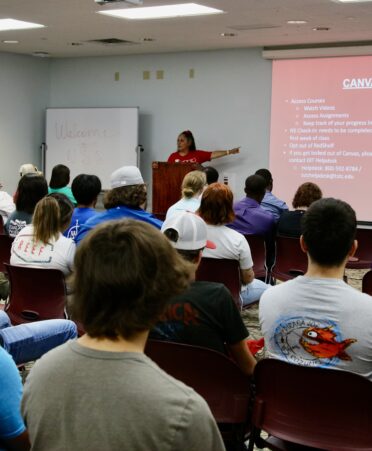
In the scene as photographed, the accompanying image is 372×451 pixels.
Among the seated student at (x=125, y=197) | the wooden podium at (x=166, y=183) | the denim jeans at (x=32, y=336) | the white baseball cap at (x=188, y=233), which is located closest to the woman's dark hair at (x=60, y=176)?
the seated student at (x=125, y=197)

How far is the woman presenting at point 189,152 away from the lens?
9656 mm

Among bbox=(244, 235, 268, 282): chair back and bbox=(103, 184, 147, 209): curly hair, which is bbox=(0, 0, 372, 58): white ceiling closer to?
bbox=(244, 235, 268, 282): chair back

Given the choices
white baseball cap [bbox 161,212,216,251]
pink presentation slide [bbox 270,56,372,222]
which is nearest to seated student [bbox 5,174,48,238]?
white baseball cap [bbox 161,212,216,251]

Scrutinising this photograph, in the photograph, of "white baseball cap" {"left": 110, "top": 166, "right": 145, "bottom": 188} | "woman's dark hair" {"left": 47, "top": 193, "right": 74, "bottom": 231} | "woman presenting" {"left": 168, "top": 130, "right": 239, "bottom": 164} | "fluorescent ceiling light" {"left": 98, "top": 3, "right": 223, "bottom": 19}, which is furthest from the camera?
"woman presenting" {"left": 168, "top": 130, "right": 239, "bottom": 164}

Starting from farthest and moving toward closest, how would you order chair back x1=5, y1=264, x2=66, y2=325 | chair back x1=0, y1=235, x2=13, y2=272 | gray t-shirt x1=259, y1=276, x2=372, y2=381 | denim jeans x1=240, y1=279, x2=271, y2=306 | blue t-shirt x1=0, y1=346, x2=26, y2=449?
chair back x1=0, y1=235, x2=13, y2=272, denim jeans x1=240, y1=279, x2=271, y2=306, chair back x1=5, y1=264, x2=66, y2=325, gray t-shirt x1=259, y1=276, x2=372, y2=381, blue t-shirt x1=0, y1=346, x2=26, y2=449

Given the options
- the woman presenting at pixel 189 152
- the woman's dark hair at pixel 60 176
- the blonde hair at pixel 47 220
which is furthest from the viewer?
the woman presenting at pixel 189 152

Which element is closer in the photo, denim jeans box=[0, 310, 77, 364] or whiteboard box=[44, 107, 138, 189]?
denim jeans box=[0, 310, 77, 364]

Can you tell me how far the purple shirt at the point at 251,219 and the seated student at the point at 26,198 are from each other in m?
1.56

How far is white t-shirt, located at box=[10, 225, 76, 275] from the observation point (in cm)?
377

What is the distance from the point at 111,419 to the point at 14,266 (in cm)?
259

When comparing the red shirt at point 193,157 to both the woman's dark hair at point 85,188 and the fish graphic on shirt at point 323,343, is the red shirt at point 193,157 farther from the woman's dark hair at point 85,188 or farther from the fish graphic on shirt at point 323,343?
the fish graphic on shirt at point 323,343

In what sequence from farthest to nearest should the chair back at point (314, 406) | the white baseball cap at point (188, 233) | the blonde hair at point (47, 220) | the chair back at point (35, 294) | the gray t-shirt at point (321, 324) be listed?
the blonde hair at point (47, 220)
the chair back at point (35, 294)
the white baseball cap at point (188, 233)
the gray t-shirt at point (321, 324)
the chair back at point (314, 406)

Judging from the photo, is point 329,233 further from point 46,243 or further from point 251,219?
point 251,219

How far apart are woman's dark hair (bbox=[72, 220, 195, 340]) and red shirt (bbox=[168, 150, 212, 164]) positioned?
8467 mm
